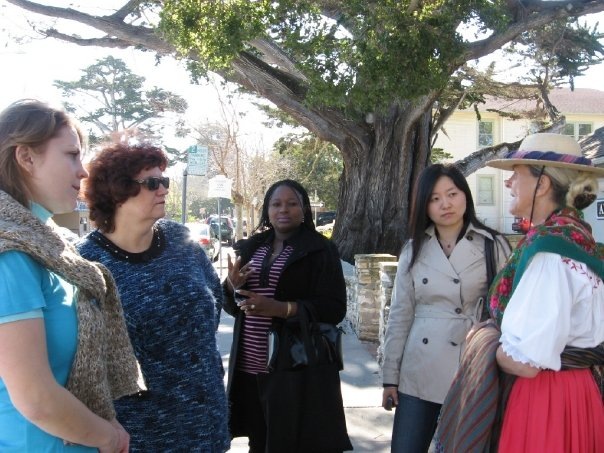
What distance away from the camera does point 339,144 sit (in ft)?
45.8

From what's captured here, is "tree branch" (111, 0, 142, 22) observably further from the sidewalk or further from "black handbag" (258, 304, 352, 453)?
"black handbag" (258, 304, 352, 453)

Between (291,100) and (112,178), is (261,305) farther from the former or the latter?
(291,100)

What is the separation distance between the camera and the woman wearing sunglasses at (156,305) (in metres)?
2.38

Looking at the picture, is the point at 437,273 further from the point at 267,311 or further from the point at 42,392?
the point at 42,392

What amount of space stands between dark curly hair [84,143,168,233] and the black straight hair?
1.36m

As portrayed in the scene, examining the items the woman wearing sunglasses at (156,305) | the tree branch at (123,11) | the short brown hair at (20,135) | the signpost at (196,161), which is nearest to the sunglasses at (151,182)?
the woman wearing sunglasses at (156,305)

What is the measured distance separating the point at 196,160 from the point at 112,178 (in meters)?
8.36

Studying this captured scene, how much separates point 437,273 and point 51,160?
6.17 ft

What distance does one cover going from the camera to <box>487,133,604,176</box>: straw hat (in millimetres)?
2156

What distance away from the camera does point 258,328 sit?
3.30m

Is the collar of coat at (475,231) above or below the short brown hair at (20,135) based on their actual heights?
below

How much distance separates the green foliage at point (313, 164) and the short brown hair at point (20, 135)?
17322 millimetres

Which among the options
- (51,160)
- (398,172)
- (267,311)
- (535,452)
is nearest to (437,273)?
(267,311)

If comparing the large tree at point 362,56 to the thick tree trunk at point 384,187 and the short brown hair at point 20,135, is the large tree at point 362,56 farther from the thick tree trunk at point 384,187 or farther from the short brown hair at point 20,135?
the short brown hair at point 20,135
